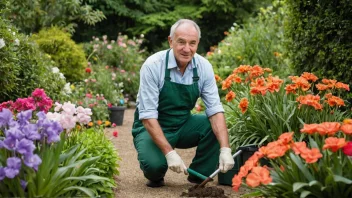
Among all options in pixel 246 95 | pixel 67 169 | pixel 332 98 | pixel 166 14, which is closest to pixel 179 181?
pixel 246 95

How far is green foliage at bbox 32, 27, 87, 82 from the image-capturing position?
9298mm

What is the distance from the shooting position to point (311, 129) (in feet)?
10.2

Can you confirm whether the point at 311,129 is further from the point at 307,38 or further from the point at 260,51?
the point at 260,51

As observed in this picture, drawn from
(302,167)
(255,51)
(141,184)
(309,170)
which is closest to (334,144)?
(302,167)

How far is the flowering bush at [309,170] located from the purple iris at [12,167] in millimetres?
1084

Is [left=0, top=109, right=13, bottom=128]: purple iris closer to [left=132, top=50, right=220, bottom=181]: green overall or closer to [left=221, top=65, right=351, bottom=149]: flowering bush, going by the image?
[left=132, top=50, right=220, bottom=181]: green overall

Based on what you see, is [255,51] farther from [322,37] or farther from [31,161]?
[31,161]

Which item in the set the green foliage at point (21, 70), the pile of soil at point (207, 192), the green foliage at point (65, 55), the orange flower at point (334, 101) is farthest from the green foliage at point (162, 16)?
the pile of soil at point (207, 192)

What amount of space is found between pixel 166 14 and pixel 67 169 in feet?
46.3

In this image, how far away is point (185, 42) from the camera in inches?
175

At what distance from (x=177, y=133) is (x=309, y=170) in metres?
1.67

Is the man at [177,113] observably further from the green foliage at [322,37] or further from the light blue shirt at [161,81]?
the green foliage at [322,37]

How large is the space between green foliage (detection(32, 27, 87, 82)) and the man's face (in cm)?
502

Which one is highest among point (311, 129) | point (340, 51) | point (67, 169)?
point (340, 51)
